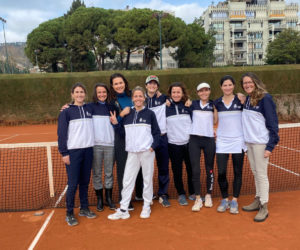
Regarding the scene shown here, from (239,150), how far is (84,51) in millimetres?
35860

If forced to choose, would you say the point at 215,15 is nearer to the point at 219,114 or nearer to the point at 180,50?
the point at 180,50

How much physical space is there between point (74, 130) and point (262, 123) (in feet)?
8.78

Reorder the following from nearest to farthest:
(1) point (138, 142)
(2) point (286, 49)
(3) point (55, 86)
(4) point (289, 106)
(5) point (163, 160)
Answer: (1) point (138, 142)
(5) point (163, 160)
(4) point (289, 106)
(3) point (55, 86)
(2) point (286, 49)

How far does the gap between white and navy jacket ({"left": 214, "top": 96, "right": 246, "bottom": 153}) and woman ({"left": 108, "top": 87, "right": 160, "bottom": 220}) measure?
990 mm

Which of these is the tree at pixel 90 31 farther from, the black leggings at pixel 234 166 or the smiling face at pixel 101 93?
the black leggings at pixel 234 166

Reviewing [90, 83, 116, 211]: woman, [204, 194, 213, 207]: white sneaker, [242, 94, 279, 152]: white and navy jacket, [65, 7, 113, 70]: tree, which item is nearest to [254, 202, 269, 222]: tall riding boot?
[204, 194, 213, 207]: white sneaker

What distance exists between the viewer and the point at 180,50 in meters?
35.5

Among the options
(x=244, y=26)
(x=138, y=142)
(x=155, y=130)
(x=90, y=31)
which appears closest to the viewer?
(x=138, y=142)

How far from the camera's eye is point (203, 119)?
4.00 m

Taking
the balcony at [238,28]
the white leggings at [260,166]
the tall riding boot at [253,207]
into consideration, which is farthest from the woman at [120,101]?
the balcony at [238,28]

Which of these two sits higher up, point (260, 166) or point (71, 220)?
point (260, 166)

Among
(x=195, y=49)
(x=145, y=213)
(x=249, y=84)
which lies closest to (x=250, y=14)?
(x=195, y=49)

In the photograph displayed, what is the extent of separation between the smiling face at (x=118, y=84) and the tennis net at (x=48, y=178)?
171cm

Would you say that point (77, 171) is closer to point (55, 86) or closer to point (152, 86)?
point (152, 86)
